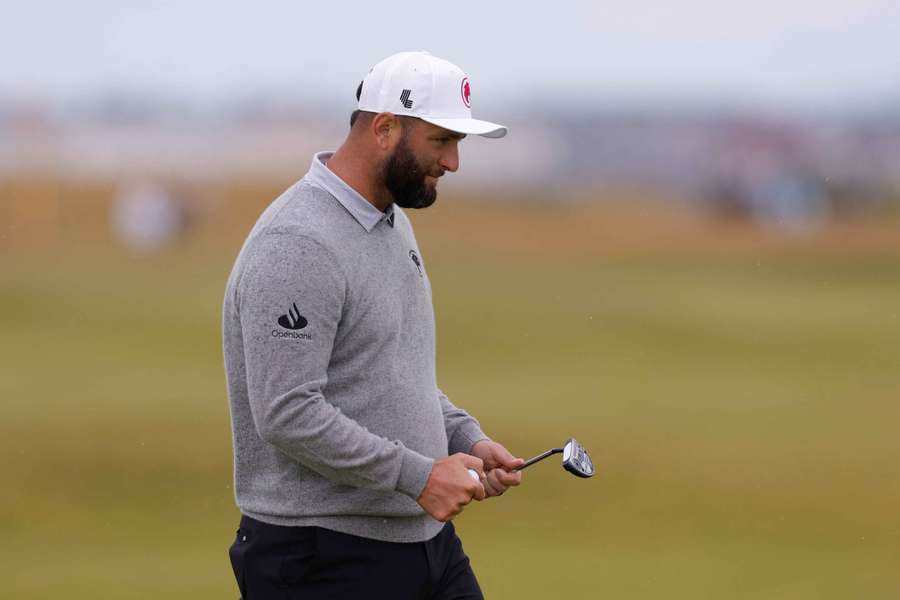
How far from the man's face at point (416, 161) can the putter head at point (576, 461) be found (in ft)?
2.28

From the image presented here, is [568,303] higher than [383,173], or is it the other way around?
[383,173]

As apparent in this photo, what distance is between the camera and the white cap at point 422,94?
11.6 feet

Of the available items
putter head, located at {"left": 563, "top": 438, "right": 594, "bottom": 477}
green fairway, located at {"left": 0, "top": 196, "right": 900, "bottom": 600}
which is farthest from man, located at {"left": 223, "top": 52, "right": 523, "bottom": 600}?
green fairway, located at {"left": 0, "top": 196, "right": 900, "bottom": 600}

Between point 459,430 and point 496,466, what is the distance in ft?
0.67

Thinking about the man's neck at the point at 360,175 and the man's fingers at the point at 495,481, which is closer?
the man's neck at the point at 360,175

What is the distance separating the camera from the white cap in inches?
139

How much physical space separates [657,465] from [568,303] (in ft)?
45.1

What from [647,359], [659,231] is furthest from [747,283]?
[659,231]

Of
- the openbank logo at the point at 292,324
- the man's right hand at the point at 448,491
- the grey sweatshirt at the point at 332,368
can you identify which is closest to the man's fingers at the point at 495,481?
the grey sweatshirt at the point at 332,368

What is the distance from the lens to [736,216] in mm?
47781

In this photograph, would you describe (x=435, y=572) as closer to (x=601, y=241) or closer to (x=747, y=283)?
(x=747, y=283)

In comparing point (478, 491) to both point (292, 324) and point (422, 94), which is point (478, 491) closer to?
point (292, 324)

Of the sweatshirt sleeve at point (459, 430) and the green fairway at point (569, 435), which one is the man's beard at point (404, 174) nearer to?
the sweatshirt sleeve at point (459, 430)

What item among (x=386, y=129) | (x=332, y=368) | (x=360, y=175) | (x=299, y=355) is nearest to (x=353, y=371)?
(x=332, y=368)
